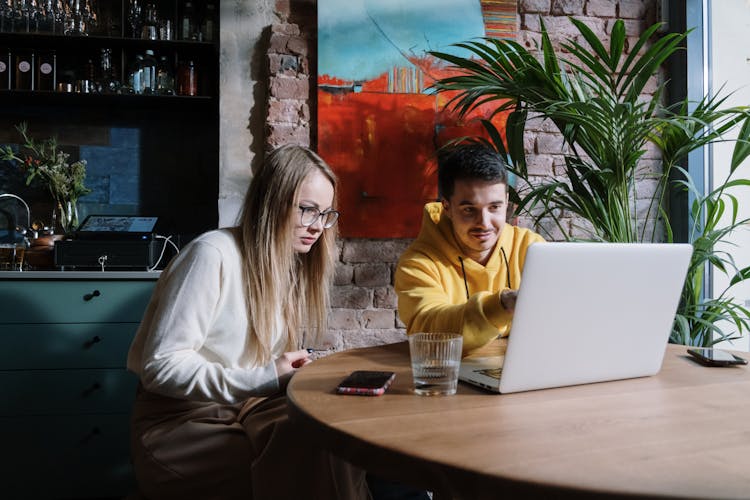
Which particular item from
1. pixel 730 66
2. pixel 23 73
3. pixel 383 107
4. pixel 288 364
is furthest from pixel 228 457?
pixel 730 66

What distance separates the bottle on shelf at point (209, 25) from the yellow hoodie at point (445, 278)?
1402 mm

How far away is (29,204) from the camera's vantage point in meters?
2.58

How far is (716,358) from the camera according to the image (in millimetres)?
1100

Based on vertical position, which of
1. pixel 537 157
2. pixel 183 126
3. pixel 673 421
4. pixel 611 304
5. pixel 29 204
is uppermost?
pixel 183 126

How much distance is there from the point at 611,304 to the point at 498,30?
1.87 metres

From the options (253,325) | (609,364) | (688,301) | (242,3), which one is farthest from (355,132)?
(609,364)

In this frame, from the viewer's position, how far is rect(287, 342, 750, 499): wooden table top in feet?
1.82

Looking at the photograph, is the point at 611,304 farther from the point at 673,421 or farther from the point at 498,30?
the point at 498,30

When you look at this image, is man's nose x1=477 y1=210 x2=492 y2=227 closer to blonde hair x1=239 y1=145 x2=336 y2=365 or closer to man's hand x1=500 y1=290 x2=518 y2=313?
blonde hair x1=239 y1=145 x2=336 y2=365

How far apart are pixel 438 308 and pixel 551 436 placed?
0.61 meters

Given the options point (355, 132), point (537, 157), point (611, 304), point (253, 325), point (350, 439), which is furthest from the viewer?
point (537, 157)

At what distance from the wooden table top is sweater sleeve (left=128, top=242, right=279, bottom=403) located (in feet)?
0.79

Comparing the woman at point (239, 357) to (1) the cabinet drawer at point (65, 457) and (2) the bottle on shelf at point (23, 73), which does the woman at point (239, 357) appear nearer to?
(1) the cabinet drawer at point (65, 457)

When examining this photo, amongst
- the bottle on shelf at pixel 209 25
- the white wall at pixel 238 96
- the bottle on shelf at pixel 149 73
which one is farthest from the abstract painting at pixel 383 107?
the bottle on shelf at pixel 149 73
